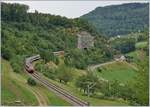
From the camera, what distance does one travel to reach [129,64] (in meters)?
96.8

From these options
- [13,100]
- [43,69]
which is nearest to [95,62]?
[43,69]

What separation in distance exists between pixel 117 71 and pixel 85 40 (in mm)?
15756

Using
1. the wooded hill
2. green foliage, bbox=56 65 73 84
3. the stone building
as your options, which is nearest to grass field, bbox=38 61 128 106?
green foliage, bbox=56 65 73 84

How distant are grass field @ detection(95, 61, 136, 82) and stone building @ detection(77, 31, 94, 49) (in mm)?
7354

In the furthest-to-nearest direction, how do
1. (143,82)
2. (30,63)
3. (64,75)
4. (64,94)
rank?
(30,63)
(64,75)
(64,94)
(143,82)

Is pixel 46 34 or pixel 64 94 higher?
pixel 46 34

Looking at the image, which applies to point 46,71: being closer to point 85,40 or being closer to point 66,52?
point 66,52

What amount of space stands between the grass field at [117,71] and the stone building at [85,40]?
7.35 m

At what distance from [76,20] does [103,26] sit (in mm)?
85229

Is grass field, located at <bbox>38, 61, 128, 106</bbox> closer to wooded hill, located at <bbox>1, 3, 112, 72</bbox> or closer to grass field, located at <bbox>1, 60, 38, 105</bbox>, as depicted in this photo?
grass field, located at <bbox>1, 60, 38, 105</bbox>

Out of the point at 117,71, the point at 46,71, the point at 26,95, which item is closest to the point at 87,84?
the point at 46,71

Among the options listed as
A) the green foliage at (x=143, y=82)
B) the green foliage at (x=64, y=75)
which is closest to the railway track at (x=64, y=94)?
the green foliage at (x=64, y=75)

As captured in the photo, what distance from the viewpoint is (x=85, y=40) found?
102 metres

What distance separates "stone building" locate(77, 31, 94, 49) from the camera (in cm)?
9719
